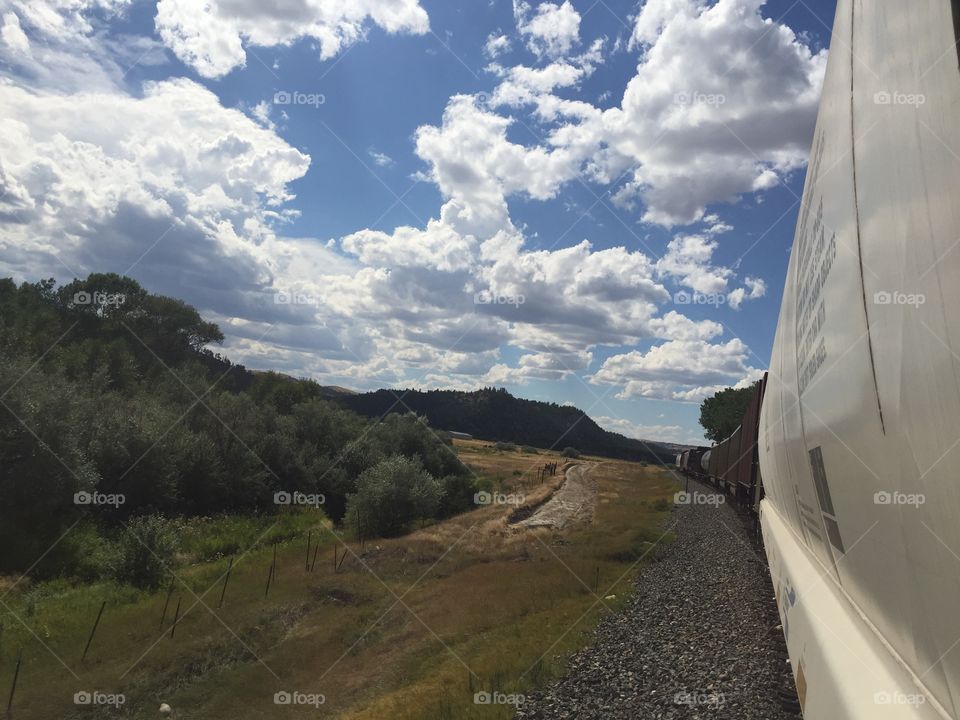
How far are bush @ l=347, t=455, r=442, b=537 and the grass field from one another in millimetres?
8994

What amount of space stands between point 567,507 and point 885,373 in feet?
149

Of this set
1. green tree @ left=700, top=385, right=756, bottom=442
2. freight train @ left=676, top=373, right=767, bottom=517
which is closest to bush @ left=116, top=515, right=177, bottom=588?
freight train @ left=676, top=373, right=767, bottom=517

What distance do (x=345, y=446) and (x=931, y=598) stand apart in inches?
2069

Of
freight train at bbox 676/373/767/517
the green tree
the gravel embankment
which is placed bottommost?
the gravel embankment

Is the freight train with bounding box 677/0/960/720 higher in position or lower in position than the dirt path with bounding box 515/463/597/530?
higher

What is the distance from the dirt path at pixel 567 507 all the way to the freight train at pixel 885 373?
32.6 meters

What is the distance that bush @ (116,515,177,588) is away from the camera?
22.2m

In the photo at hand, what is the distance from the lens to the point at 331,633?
17.1 m

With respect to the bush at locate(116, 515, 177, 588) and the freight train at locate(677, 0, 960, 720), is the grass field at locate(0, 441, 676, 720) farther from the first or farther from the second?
the freight train at locate(677, 0, 960, 720)

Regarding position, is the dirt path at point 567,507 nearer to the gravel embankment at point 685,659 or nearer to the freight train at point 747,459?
the freight train at point 747,459

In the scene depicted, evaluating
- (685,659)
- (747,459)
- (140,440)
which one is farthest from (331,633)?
(140,440)

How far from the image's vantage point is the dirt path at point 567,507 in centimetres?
3756

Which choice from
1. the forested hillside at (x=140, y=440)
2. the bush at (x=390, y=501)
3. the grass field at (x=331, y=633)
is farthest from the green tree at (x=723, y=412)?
the grass field at (x=331, y=633)

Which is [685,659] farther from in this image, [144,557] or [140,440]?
[140,440]
